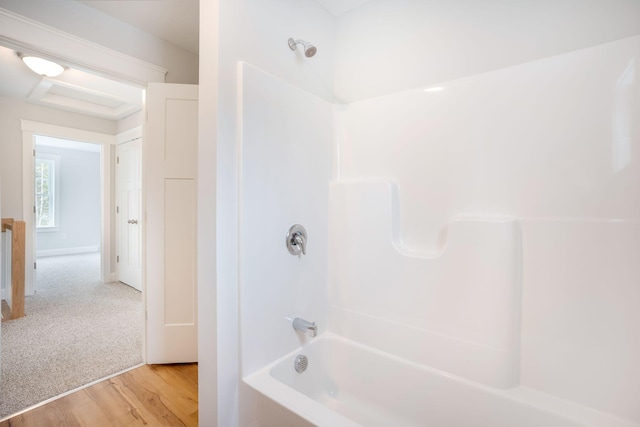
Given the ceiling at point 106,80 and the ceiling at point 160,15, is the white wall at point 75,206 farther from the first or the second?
the ceiling at point 160,15

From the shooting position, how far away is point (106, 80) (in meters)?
3.02

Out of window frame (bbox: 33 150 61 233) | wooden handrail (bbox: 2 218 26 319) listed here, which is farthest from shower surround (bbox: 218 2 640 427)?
window frame (bbox: 33 150 61 233)

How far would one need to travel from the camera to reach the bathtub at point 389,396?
3.65 feet

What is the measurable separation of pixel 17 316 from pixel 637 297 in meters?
4.64

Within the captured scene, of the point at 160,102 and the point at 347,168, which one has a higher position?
the point at 160,102

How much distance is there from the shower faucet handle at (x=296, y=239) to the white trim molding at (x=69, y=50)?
65.5 inches

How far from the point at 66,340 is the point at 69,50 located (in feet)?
7.44

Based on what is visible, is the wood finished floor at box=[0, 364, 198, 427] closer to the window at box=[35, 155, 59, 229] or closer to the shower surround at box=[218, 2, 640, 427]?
the shower surround at box=[218, 2, 640, 427]

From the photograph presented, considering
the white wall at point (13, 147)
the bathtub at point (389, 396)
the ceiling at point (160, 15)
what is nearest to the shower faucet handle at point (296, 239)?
the bathtub at point (389, 396)

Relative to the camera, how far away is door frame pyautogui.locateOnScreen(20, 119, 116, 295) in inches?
141

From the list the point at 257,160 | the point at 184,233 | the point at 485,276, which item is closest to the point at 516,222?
the point at 485,276

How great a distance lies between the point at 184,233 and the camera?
2.18 m

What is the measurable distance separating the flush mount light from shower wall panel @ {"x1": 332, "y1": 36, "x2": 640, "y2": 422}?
314 centimetres

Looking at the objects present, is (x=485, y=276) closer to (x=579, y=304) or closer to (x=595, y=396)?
(x=579, y=304)
